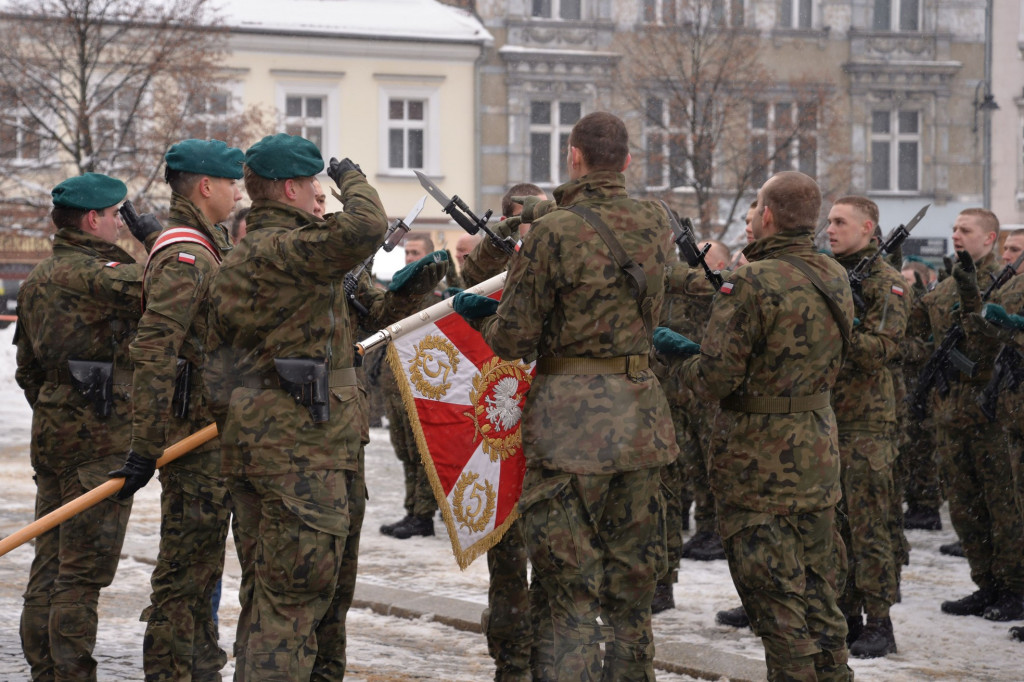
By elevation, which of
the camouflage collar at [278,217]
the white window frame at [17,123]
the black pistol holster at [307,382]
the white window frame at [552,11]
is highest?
the white window frame at [552,11]

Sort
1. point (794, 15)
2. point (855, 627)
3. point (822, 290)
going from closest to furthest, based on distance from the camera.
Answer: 1. point (822, 290)
2. point (855, 627)
3. point (794, 15)

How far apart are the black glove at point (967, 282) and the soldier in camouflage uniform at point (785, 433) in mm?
2326

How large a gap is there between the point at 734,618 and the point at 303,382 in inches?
138

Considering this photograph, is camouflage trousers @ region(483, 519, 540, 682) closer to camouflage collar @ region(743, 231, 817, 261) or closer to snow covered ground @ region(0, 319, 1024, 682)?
snow covered ground @ region(0, 319, 1024, 682)

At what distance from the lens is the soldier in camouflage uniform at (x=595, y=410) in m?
4.84

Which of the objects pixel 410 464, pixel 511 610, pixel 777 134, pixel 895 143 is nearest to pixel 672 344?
pixel 511 610

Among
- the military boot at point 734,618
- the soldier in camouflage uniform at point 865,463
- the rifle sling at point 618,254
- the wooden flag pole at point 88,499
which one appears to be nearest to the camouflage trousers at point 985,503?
the soldier in camouflage uniform at point 865,463

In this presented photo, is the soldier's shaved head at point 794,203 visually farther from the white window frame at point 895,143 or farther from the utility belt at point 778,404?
the white window frame at point 895,143

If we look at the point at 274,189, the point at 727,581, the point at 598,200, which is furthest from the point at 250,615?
the point at 727,581

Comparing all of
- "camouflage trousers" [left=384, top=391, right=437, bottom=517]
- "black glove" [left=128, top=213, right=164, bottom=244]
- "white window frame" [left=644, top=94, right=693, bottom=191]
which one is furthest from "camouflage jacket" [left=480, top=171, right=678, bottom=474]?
"white window frame" [left=644, top=94, right=693, bottom=191]

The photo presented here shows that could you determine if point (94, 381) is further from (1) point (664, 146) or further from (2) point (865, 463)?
(1) point (664, 146)

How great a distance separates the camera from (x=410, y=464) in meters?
10.4

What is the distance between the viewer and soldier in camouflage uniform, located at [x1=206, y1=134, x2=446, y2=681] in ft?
15.2

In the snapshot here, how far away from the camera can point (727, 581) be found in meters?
8.38
